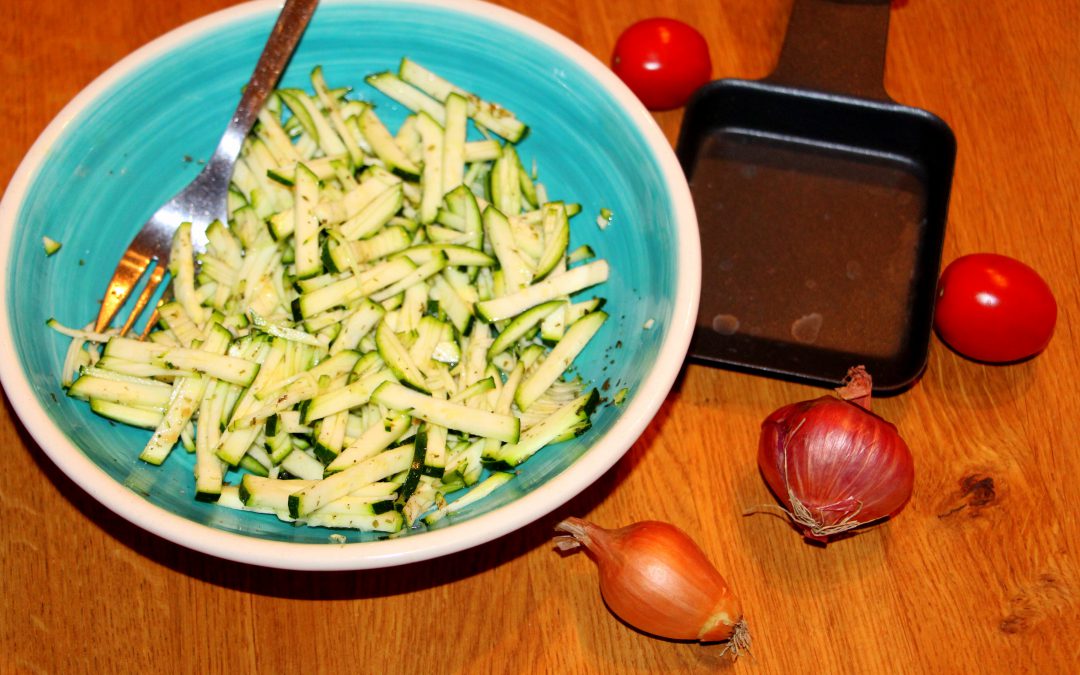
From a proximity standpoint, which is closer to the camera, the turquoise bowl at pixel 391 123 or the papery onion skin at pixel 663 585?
the turquoise bowl at pixel 391 123

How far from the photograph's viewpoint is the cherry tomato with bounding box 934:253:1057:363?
179 cm

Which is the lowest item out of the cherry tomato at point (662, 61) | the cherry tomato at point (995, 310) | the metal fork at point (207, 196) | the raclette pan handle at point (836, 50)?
the cherry tomato at point (995, 310)

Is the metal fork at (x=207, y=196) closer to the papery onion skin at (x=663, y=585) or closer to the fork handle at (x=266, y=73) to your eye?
the fork handle at (x=266, y=73)

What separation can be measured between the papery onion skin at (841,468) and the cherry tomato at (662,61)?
84cm

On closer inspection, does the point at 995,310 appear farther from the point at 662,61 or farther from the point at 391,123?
the point at 391,123

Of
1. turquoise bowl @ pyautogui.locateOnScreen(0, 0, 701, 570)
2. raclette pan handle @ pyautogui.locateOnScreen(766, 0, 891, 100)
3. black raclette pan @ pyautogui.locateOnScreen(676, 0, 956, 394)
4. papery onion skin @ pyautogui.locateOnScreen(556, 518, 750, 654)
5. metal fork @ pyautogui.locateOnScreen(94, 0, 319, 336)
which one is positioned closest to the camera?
turquoise bowl @ pyautogui.locateOnScreen(0, 0, 701, 570)

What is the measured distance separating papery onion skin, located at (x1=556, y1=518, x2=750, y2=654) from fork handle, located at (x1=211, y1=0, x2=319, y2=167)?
0.95 meters

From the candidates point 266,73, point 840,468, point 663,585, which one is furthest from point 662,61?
point 663,585

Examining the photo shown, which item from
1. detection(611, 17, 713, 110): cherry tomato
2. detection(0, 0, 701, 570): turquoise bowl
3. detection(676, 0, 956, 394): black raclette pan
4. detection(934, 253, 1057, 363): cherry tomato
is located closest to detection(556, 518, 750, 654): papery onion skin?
detection(0, 0, 701, 570): turquoise bowl

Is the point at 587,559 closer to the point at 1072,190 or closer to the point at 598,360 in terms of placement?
the point at 598,360

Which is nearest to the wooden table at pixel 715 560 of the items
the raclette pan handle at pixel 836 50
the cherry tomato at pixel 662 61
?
the raclette pan handle at pixel 836 50

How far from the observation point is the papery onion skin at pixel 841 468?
5.22 ft

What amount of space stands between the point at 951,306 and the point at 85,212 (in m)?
1.63

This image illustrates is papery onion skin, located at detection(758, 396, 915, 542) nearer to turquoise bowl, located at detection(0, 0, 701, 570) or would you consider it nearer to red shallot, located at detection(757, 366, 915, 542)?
red shallot, located at detection(757, 366, 915, 542)
